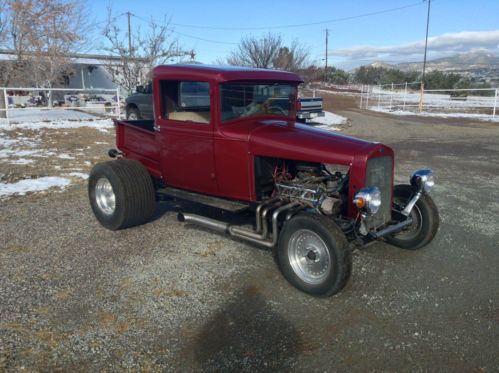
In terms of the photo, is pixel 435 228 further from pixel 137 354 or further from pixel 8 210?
pixel 8 210

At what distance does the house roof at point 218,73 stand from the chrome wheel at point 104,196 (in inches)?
61.2

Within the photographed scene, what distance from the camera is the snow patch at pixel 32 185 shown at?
6953 mm

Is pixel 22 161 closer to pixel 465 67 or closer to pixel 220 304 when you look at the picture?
pixel 220 304

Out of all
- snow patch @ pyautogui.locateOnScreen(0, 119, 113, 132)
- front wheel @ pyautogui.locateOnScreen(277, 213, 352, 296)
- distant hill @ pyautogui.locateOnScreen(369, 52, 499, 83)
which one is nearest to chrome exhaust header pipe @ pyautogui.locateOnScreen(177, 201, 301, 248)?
front wheel @ pyautogui.locateOnScreen(277, 213, 352, 296)

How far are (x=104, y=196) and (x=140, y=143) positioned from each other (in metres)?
0.83

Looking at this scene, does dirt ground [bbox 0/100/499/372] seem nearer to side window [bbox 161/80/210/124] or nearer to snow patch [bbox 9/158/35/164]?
side window [bbox 161/80/210/124]

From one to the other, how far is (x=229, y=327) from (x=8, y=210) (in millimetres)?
4370

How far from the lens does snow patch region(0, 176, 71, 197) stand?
6.95 meters

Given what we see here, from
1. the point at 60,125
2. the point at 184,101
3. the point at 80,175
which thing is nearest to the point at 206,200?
the point at 184,101

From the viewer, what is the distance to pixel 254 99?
4582 millimetres

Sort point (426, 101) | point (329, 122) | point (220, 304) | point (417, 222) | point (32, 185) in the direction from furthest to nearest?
1. point (426, 101)
2. point (329, 122)
3. point (32, 185)
4. point (417, 222)
5. point (220, 304)

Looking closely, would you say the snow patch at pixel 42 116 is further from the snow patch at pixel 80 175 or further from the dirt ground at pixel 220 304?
the dirt ground at pixel 220 304

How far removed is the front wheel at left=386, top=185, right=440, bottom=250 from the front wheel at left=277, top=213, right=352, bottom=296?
120cm

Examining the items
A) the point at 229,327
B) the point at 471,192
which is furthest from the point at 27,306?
the point at 471,192
